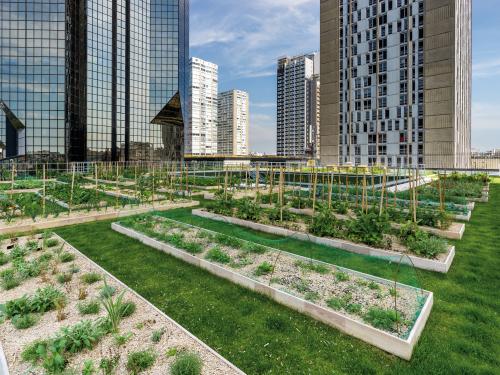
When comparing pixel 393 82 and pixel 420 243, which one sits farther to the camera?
pixel 393 82

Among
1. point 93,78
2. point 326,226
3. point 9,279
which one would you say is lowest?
point 9,279

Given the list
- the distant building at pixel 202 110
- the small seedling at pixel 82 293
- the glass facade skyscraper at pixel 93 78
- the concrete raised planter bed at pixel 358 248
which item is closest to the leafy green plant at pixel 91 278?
the small seedling at pixel 82 293

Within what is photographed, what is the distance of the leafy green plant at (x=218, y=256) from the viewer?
6.38m

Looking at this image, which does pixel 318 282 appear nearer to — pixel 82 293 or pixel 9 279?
pixel 82 293

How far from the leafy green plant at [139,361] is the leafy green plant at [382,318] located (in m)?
2.94

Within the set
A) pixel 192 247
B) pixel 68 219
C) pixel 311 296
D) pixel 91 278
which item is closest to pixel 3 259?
pixel 91 278

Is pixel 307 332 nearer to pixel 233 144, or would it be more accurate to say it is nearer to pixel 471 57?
pixel 471 57

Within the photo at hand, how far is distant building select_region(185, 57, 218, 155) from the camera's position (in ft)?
406

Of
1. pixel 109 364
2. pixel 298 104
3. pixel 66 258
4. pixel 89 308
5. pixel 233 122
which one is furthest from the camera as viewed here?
pixel 233 122

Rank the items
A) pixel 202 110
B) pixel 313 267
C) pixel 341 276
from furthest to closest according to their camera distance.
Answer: pixel 202 110
pixel 313 267
pixel 341 276

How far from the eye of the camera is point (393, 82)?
161ft

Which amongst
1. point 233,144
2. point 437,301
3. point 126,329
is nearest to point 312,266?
point 437,301

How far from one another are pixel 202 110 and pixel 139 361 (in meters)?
129

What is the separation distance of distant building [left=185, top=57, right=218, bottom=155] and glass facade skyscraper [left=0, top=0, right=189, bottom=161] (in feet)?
221
